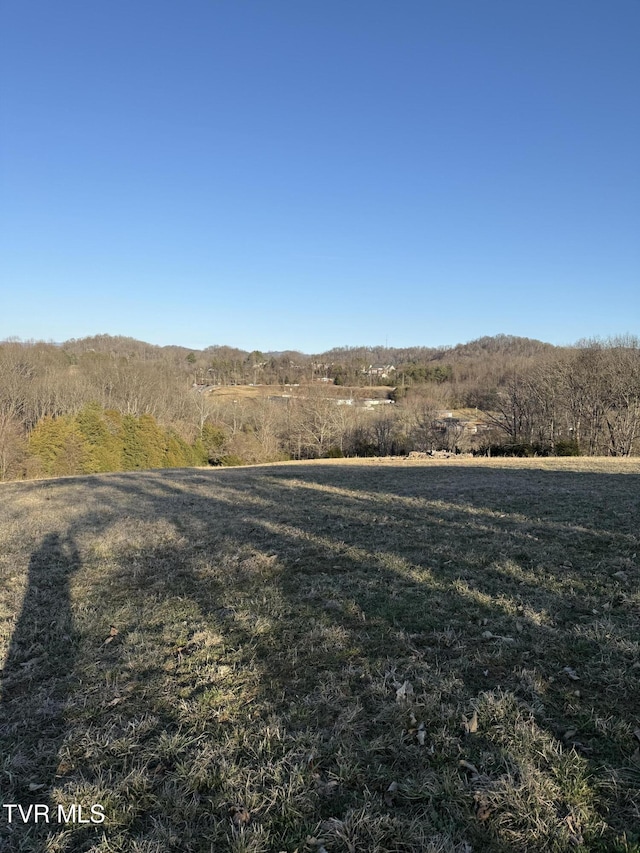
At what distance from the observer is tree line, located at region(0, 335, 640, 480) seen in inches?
1364

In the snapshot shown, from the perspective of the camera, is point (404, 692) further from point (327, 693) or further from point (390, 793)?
point (390, 793)

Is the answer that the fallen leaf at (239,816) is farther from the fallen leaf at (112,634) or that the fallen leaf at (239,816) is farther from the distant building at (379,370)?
the distant building at (379,370)

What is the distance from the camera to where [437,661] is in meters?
3.18

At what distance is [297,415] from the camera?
167 ft

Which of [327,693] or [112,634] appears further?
[112,634]

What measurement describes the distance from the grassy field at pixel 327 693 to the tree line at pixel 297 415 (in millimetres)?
26356

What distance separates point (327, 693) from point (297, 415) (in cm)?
4802

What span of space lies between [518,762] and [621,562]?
357cm

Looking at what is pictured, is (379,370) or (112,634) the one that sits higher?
(379,370)

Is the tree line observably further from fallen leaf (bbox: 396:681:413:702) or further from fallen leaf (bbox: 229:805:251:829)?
fallen leaf (bbox: 229:805:251:829)

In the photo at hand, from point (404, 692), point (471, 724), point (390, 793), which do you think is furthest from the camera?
point (404, 692)

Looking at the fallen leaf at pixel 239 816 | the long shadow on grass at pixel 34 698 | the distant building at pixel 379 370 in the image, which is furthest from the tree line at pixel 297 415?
the fallen leaf at pixel 239 816

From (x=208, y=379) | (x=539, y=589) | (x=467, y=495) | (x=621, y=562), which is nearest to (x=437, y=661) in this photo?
(x=539, y=589)

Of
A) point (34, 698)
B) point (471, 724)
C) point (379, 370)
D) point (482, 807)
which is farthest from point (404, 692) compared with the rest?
point (379, 370)
